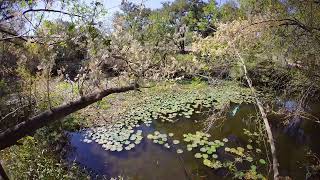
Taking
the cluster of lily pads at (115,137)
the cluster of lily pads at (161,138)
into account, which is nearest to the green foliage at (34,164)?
the cluster of lily pads at (115,137)

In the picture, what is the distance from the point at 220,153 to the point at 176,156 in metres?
1.30

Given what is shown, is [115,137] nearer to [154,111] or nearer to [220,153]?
[154,111]

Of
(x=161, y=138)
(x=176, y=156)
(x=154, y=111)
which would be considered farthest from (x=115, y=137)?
(x=154, y=111)

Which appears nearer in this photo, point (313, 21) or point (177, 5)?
point (313, 21)

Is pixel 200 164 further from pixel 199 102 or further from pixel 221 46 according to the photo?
pixel 199 102

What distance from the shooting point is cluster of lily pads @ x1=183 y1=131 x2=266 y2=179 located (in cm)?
745

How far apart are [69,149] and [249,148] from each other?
521 centimetres

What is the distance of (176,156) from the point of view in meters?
8.20

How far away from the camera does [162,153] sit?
27.6 feet

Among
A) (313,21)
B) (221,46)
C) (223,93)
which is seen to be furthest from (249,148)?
(223,93)

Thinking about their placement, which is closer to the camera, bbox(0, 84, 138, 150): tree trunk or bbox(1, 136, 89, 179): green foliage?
bbox(0, 84, 138, 150): tree trunk

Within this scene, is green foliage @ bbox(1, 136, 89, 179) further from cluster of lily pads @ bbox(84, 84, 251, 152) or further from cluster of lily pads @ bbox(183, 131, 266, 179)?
cluster of lily pads @ bbox(183, 131, 266, 179)

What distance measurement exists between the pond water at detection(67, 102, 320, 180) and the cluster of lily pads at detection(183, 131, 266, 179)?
17cm

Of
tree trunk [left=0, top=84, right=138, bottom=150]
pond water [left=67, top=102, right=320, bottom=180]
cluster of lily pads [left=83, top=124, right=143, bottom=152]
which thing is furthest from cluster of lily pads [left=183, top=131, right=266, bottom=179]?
tree trunk [left=0, top=84, right=138, bottom=150]
